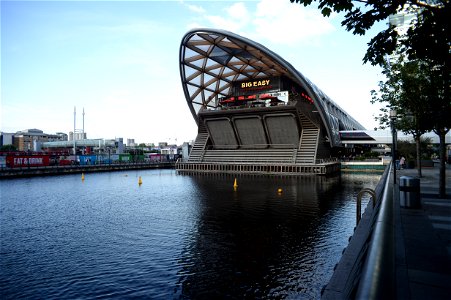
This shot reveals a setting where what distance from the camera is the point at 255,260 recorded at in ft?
42.9

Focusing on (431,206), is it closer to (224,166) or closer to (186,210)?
(186,210)

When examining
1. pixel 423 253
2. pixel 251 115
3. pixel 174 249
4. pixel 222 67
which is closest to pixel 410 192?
→ pixel 423 253

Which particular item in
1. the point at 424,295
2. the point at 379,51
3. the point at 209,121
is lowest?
the point at 424,295

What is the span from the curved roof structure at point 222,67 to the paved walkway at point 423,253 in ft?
164

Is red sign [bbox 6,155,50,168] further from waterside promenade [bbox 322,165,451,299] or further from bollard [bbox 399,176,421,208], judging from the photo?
bollard [bbox 399,176,421,208]

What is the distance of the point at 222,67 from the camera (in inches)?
2970

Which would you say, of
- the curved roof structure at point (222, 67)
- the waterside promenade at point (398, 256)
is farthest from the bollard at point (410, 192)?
the curved roof structure at point (222, 67)

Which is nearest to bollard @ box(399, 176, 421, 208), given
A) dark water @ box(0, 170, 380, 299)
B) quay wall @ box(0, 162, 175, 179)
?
dark water @ box(0, 170, 380, 299)

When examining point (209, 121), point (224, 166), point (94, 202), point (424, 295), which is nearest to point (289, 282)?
point (424, 295)

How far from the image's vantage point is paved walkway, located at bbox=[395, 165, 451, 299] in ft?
19.1

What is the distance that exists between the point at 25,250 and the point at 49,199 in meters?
18.7

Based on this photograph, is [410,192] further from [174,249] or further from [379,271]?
[379,271]

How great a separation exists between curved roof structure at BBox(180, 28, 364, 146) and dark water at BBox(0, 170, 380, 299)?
40.9 m

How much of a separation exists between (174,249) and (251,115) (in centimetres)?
5658
